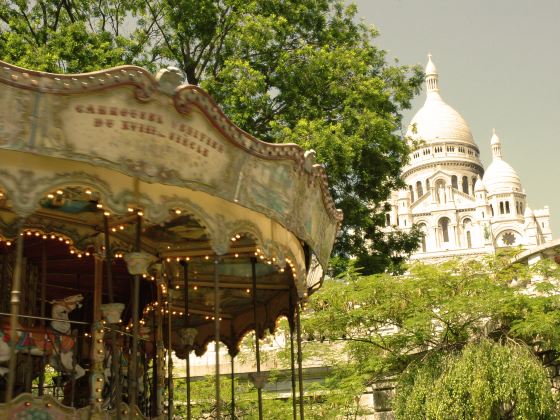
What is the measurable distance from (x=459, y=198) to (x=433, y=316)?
125313mm

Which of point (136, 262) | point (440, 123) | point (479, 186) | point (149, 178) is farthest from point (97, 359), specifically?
point (440, 123)

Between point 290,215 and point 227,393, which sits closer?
point 290,215

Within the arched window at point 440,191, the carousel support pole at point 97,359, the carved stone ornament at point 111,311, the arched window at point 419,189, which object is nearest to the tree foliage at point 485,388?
the carousel support pole at point 97,359

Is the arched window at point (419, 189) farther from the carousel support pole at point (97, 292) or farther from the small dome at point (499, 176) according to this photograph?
the carousel support pole at point (97, 292)

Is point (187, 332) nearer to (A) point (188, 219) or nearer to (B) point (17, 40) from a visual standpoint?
(A) point (188, 219)

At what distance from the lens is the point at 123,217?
11938mm

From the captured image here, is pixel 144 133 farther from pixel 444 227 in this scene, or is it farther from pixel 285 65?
pixel 444 227

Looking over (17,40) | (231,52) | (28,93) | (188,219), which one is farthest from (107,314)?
(231,52)

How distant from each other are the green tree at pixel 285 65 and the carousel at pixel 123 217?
9.54 metres

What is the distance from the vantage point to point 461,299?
2239cm

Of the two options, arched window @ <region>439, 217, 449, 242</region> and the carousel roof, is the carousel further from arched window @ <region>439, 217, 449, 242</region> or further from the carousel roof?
arched window @ <region>439, 217, 449, 242</region>

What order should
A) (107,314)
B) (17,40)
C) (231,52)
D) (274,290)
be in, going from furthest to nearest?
(231,52) < (17,40) < (274,290) < (107,314)

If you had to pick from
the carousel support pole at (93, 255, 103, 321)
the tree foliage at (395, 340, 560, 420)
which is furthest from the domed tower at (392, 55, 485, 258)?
the carousel support pole at (93, 255, 103, 321)

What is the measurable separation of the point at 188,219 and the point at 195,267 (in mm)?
3003
